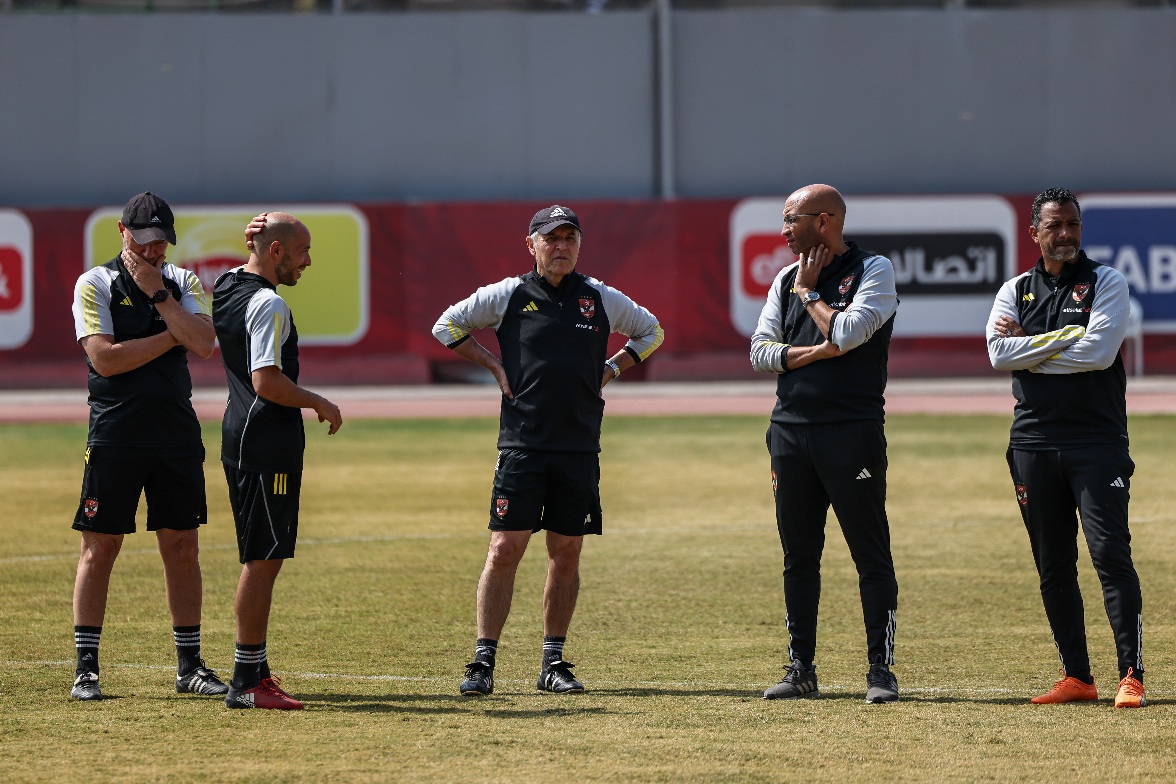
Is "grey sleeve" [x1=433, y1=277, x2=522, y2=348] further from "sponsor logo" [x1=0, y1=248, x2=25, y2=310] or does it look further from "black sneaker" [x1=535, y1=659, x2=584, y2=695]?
"sponsor logo" [x1=0, y1=248, x2=25, y2=310]

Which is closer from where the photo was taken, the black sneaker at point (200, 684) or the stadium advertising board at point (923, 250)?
the black sneaker at point (200, 684)

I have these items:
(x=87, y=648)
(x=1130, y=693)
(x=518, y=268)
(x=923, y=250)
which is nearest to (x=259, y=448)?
(x=87, y=648)

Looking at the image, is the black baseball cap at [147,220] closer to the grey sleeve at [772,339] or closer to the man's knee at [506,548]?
the man's knee at [506,548]

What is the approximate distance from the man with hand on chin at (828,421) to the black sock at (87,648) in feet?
9.77

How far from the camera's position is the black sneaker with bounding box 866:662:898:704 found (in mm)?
7195

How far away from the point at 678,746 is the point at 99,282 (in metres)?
3.30

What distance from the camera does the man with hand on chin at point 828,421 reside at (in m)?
7.30

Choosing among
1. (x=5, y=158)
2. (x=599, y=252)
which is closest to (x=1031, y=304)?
(x=599, y=252)

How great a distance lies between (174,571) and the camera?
24.9ft

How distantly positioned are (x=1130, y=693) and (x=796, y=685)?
1409 millimetres

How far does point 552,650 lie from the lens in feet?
25.2

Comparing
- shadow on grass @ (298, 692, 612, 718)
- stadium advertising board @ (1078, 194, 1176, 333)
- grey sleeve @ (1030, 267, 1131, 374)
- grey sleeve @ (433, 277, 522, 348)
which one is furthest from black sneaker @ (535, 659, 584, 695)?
stadium advertising board @ (1078, 194, 1176, 333)

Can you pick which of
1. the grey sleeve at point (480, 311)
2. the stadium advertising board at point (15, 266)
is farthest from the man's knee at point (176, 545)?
the stadium advertising board at point (15, 266)

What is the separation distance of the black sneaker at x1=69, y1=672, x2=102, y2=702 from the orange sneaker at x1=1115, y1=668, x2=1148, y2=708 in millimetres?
4415
